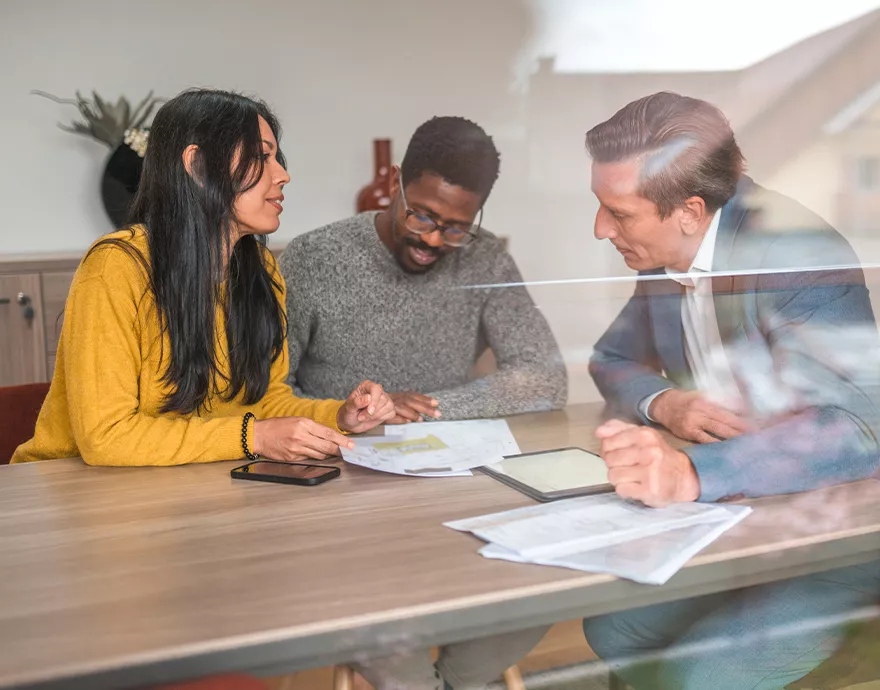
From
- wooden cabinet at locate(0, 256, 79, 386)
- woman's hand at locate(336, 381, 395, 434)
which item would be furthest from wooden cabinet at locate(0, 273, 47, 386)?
woman's hand at locate(336, 381, 395, 434)

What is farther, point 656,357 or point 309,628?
point 656,357

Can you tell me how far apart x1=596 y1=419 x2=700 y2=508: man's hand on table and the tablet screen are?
0.10m

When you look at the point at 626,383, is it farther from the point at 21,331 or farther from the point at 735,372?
the point at 21,331

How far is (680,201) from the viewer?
1.04 metres

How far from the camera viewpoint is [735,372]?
1058 millimetres

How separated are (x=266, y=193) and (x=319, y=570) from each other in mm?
760

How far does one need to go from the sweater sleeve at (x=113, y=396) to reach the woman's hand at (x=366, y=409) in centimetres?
18

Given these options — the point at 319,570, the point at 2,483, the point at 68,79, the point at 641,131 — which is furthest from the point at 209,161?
the point at 68,79

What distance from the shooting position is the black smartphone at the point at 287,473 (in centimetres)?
106

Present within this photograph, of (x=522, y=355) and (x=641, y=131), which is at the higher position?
(x=641, y=131)

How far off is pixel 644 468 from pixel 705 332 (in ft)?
0.86

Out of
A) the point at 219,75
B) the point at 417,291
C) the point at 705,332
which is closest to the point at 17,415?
the point at 417,291

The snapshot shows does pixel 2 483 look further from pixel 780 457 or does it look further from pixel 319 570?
pixel 780 457

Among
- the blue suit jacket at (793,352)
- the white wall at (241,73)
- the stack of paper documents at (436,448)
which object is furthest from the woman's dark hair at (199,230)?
the white wall at (241,73)
